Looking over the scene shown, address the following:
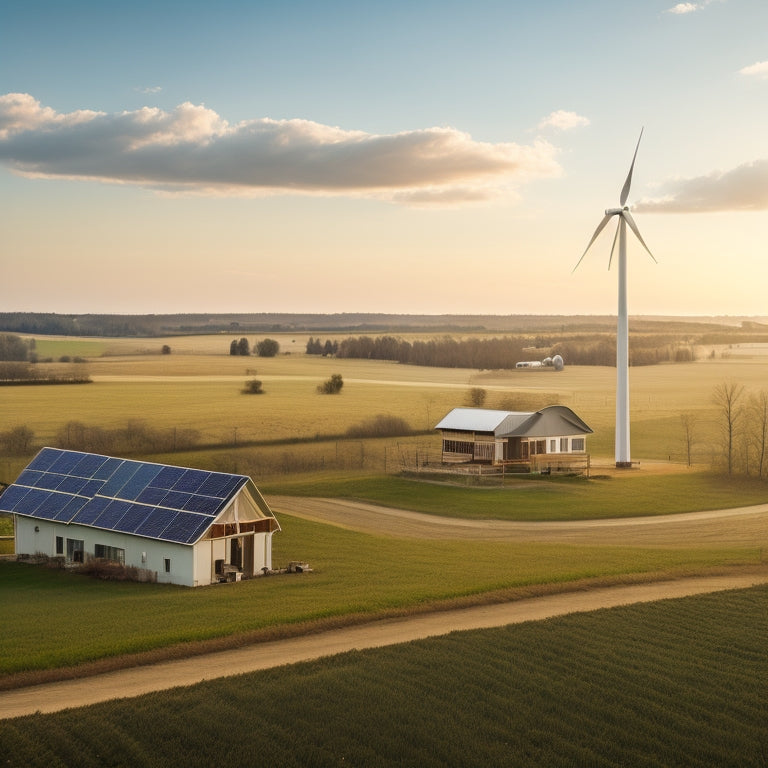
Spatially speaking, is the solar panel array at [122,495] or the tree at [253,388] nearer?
the solar panel array at [122,495]

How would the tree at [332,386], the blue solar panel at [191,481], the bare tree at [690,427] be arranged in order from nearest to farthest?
the blue solar panel at [191,481], the bare tree at [690,427], the tree at [332,386]

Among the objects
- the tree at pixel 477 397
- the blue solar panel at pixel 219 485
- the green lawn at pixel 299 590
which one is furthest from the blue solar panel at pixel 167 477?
the tree at pixel 477 397

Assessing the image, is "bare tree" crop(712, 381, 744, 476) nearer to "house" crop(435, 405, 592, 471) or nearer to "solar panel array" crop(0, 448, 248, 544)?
"house" crop(435, 405, 592, 471)

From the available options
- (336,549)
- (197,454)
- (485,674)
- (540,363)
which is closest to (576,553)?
(336,549)

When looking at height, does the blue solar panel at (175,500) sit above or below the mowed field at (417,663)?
above

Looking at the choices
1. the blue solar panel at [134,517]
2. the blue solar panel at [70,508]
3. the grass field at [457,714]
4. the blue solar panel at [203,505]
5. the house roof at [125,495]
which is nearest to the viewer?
the grass field at [457,714]

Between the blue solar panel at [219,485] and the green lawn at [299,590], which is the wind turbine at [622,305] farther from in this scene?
the blue solar panel at [219,485]

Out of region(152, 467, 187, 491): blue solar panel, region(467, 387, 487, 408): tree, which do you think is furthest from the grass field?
region(467, 387, 487, 408): tree
